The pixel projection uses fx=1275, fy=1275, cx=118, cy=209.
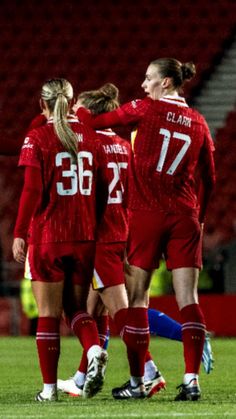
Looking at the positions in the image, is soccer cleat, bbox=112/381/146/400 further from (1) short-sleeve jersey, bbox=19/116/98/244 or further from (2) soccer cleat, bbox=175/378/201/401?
(1) short-sleeve jersey, bbox=19/116/98/244

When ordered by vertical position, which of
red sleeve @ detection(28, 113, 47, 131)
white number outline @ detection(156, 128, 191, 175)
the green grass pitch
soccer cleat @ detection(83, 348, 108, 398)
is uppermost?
red sleeve @ detection(28, 113, 47, 131)

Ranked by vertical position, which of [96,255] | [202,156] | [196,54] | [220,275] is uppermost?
[196,54]

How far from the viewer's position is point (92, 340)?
6.03 meters

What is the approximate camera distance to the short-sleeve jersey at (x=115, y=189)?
6.88 metres

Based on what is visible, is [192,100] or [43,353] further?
[192,100]

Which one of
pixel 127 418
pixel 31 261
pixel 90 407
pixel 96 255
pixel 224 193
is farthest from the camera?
Result: pixel 224 193

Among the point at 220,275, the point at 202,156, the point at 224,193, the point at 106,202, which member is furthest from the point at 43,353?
the point at 224,193

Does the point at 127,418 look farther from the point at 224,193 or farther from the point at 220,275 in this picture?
the point at 224,193

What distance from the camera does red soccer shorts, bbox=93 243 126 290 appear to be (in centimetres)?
673

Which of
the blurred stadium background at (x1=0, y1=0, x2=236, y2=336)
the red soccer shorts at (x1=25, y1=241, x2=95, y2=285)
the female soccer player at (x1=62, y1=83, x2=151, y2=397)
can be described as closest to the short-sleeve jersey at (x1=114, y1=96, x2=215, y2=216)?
the female soccer player at (x1=62, y1=83, x2=151, y2=397)

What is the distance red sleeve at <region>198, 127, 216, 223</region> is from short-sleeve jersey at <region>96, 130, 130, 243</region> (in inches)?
23.1

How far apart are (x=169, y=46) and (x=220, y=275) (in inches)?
208

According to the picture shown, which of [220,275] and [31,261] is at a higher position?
[31,261]

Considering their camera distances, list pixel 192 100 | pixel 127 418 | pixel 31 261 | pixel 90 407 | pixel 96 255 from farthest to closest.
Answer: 1. pixel 192 100
2. pixel 96 255
3. pixel 31 261
4. pixel 90 407
5. pixel 127 418
